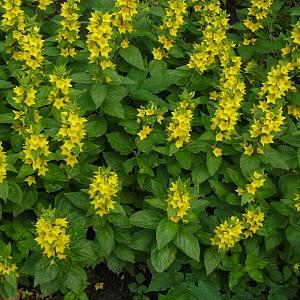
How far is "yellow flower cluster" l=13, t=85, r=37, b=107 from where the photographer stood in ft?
11.9

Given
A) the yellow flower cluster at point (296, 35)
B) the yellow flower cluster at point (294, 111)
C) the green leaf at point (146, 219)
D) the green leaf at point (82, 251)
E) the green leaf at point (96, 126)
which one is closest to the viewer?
the green leaf at point (82, 251)

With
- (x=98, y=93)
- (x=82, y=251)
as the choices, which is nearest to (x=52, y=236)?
(x=82, y=251)

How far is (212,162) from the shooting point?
3.98 meters

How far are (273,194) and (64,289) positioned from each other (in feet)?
5.58

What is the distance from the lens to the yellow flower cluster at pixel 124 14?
4078 mm

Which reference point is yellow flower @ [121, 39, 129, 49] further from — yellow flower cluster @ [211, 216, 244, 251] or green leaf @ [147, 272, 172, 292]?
green leaf @ [147, 272, 172, 292]

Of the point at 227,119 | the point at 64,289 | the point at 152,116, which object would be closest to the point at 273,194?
the point at 227,119

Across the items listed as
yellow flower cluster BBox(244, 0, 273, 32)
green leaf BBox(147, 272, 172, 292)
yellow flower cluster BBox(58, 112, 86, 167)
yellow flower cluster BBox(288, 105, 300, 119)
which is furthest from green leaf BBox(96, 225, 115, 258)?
yellow flower cluster BBox(244, 0, 273, 32)

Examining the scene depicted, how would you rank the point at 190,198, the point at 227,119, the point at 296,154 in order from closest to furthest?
the point at 190,198, the point at 227,119, the point at 296,154

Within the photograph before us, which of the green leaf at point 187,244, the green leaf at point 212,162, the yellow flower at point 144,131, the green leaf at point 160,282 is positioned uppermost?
the yellow flower at point 144,131

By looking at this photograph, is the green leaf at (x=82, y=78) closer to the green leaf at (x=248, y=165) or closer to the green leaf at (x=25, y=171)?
the green leaf at (x=25, y=171)

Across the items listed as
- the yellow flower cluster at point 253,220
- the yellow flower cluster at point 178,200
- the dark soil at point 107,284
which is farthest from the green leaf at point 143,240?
the yellow flower cluster at point 253,220

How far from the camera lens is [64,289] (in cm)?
375

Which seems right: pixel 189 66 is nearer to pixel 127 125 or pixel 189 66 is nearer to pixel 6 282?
pixel 127 125
